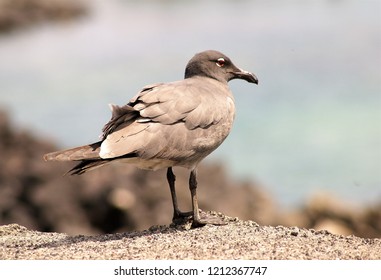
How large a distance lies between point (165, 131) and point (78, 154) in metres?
1.07

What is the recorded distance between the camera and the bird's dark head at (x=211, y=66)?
438 inches

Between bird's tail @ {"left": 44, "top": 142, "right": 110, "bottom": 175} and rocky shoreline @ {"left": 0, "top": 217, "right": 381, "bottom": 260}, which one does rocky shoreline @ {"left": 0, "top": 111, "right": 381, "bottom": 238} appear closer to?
rocky shoreline @ {"left": 0, "top": 217, "right": 381, "bottom": 260}

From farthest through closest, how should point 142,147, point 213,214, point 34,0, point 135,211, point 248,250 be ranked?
point 34,0 < point 135,211 < point 213,214 < point 142,147 < point 248,250

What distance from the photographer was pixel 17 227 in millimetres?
11023

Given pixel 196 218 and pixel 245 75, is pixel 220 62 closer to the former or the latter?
pixel 245 75

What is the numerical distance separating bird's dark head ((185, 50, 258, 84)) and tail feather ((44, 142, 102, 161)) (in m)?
2.12

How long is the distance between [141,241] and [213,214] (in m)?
1.65

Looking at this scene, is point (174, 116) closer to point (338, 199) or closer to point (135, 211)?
point (135, 211)

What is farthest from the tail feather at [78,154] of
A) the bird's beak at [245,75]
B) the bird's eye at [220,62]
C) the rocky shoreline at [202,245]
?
the bird's beak at [245,75]

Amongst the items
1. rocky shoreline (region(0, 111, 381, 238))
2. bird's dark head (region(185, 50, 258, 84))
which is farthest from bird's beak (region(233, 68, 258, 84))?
rocky shoreline (region(0, 111, 381, 238))

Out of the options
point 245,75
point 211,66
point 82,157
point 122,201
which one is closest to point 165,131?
point 82,157

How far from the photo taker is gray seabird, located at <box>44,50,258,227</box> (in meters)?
9.54

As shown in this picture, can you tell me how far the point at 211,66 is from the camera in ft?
36.6

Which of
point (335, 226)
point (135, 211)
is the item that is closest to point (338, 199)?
point (335, 226)
